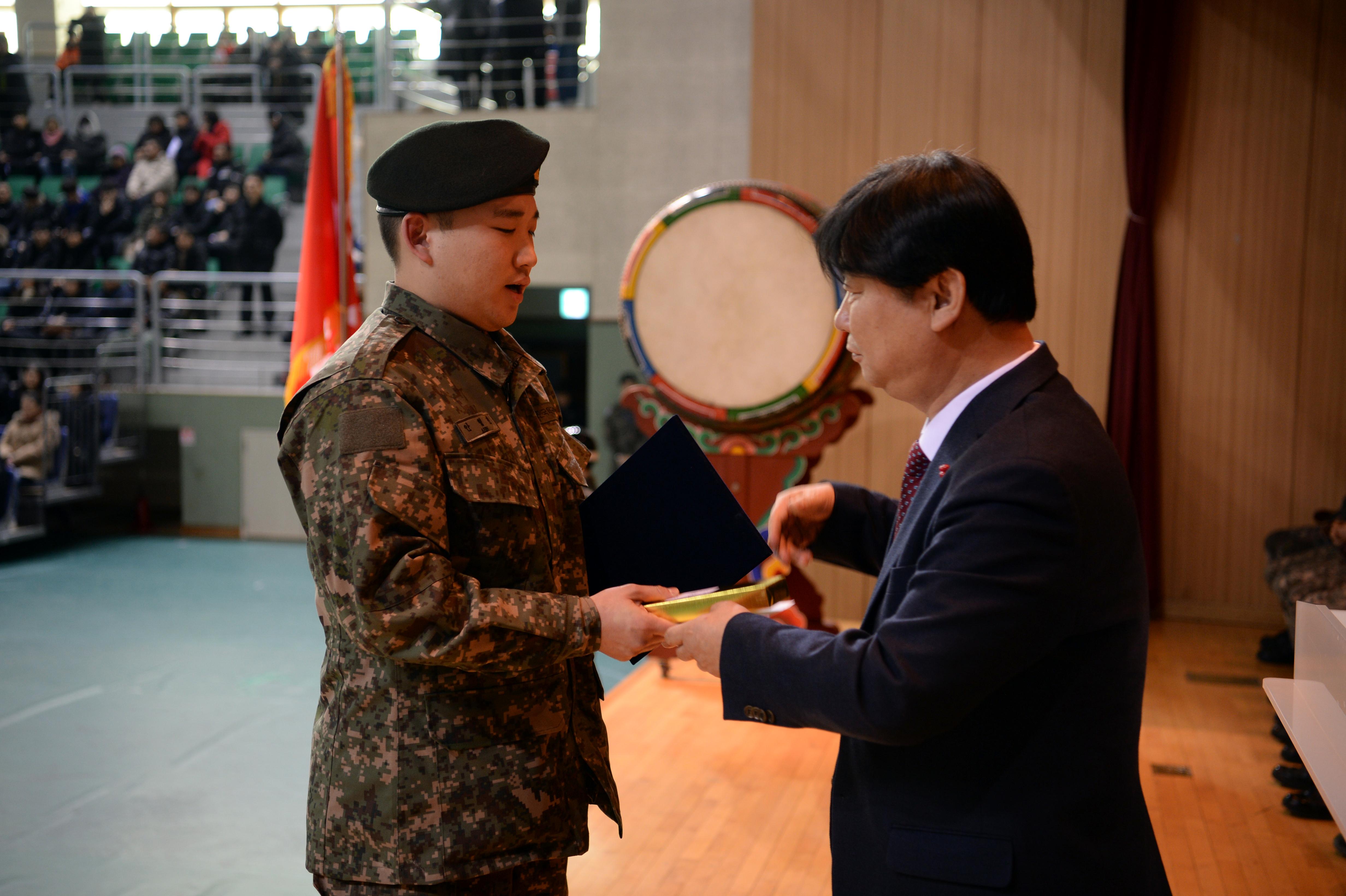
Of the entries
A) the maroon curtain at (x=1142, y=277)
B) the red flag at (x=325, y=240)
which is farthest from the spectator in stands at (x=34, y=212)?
the maroon curtain at (x=1142, y=277)

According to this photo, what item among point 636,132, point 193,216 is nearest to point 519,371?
point 636,132

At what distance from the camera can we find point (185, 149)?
30.6 ft

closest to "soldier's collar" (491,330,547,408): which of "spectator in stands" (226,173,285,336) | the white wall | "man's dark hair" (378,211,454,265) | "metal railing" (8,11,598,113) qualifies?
"man's dark hair" (378,211,454,265)

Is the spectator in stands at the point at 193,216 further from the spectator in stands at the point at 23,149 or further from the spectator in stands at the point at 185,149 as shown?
the spectator in stands at the point at 23,149

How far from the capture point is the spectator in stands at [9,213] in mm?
9297

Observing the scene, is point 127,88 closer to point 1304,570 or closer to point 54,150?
point 54,150

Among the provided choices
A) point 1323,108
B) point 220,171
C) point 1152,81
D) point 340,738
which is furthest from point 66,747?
point 220,171

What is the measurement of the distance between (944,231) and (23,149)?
11.3 m

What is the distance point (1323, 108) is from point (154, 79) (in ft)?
34.1

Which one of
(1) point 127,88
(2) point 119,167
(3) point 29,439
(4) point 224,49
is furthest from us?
(1) point 127,88

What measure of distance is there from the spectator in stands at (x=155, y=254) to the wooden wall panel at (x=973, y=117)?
19.2 ft

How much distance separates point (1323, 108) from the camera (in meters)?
4.60

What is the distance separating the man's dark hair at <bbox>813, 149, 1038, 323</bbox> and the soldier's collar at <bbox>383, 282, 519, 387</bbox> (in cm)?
51

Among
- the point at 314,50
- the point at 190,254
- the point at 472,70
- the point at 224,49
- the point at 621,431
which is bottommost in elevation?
the point at 621,431
